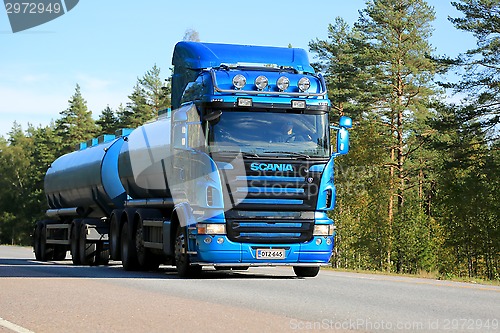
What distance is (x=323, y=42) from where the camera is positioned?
6800 centimetres

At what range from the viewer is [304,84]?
58.2ft

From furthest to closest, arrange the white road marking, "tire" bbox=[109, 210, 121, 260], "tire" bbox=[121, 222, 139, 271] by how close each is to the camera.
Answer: "tire" bbox=[109, 210, 121, 260], "tire" bbox=[121, 222, 139, 271], the white road marking

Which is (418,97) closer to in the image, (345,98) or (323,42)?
(345,98)

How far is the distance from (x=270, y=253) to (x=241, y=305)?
485 centimetres

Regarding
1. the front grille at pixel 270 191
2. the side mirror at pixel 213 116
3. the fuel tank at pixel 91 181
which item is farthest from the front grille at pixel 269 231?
the fuel tank at pixel 91 181

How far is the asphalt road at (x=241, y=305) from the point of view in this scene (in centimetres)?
1012

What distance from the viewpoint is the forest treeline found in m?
49.7

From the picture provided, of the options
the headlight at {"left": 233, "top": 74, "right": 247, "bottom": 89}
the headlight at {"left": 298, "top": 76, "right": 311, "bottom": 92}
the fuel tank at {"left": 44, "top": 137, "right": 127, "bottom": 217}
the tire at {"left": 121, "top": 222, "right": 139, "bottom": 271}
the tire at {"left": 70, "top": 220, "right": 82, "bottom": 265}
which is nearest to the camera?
the headlight at {"left": 233, "top": 74, "right": 247, "bottom": 89}

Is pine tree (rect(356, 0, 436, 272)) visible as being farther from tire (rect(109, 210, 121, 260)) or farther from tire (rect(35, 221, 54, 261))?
tire (rect(109, 210, 121, 260))

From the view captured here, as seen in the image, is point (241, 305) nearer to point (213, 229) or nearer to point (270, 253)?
point (213, 229)

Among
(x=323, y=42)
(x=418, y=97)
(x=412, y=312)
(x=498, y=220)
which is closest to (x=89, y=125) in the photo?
(x=323, y=42)

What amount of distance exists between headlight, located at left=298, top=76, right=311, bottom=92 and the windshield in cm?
54

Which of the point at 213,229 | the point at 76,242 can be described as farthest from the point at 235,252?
the point at 76,242

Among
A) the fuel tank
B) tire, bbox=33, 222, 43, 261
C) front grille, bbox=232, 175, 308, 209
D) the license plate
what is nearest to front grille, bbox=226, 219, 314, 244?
the license plate
